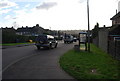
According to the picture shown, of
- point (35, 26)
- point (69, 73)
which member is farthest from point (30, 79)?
point (35, 26)

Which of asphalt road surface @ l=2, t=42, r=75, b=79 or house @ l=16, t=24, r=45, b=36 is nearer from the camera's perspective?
asphalt road surface @ l=2, t=42, r=75, b=79

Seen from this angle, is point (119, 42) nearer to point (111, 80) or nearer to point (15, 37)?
point (111, 80)

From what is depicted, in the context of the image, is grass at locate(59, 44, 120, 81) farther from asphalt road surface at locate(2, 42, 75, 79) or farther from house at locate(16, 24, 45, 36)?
house at locate(16, 24, 45, 36)

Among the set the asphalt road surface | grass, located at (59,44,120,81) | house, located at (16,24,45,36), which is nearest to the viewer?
grass, located at (59,44,120,81)

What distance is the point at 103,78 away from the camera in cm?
675

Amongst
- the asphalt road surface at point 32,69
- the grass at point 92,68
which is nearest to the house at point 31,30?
the asphalt road surface at point 32,69

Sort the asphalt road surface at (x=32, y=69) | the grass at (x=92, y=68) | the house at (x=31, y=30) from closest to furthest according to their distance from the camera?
the grass at (x=92, y=68) → the asphalt road surface at (x=32, y=69) → the house at (x=31, y=30)

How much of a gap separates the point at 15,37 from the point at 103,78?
1641 inches

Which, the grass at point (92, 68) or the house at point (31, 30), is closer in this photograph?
the grass at point (92, 68)

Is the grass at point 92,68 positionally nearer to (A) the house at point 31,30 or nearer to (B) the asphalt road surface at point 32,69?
(B) the asphalt road surface at point 32,69

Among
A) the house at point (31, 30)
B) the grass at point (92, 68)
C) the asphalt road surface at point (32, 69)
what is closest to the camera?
the grass at point (92, 68)

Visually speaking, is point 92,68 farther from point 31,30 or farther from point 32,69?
point 31,30

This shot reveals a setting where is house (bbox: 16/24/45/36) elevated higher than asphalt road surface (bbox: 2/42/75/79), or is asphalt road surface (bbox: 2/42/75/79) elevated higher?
house (bbox: 16/24/45/36)

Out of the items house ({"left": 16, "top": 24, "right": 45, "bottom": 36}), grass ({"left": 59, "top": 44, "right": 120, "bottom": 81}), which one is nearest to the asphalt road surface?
grass ({"left": 59, "top": 44, "right": 120, "bottom": 81})
